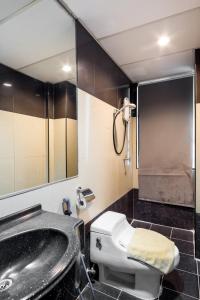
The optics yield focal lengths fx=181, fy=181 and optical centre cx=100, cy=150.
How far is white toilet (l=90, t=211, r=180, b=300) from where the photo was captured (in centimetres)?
143

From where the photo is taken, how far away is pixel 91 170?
70.7 inches

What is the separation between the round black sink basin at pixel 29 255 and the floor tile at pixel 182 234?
2.18 m

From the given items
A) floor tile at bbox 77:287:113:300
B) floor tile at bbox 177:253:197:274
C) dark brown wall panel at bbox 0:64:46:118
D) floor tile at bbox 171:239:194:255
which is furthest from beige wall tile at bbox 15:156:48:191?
floor tile at bbox 171:239:194:255

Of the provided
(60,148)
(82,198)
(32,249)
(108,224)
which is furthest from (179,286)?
(60,148)

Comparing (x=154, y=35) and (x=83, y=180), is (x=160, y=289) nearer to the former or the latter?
(x=83, y=180)

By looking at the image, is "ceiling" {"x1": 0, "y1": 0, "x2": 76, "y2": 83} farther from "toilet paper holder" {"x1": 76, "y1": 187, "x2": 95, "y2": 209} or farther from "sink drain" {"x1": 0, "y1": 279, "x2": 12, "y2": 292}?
"sink drain" {"x1": 0, "y1": 279, "x2": 12, "y2": 292}

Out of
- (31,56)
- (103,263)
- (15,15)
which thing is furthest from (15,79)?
(103,263)

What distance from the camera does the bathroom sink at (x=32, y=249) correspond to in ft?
2.53

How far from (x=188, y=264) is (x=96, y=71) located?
2275mm

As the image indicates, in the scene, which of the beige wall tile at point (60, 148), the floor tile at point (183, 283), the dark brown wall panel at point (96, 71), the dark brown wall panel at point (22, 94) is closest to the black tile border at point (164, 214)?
the floor tile at point (183, 283)

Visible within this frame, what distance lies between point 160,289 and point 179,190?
1.44 m

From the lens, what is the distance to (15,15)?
1.23 meters

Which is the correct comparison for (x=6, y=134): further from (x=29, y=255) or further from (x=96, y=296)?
(x=96, y=296)

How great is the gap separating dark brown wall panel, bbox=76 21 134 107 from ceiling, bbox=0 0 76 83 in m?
0.09
